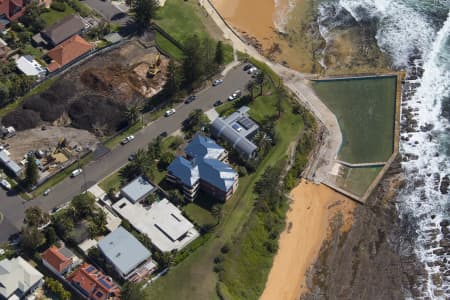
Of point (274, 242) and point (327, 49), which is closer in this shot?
point (274, 242)

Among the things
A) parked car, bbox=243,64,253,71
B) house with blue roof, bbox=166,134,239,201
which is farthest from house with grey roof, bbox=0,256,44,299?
parked car, bbox=243,64,253,71

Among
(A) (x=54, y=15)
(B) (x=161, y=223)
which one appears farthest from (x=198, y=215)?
(A) (x=54, y=15)

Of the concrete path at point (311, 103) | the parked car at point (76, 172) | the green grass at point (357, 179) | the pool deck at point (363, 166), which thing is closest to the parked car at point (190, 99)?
the concrete path at point (311, 103)

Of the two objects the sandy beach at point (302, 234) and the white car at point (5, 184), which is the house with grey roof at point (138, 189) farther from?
the sandy beach at point (302, 234)

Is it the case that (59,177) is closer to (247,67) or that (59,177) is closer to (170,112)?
(170,112)

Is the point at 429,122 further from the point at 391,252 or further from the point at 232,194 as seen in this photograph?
the point at 232,194

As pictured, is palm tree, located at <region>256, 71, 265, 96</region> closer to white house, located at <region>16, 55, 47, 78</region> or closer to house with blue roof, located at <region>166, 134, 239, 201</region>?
house with blue roof, located at <region>166, 134, 239, 201</region>

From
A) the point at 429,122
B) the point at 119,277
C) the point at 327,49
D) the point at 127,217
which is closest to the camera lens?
the point at 119,277

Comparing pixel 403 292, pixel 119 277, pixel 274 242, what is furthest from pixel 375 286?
pixel 119 277
